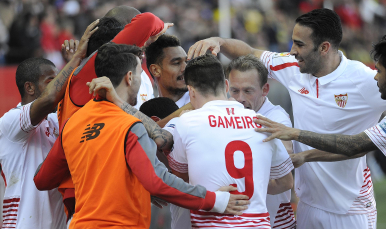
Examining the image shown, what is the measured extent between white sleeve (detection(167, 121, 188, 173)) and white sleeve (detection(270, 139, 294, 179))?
69 centimetres

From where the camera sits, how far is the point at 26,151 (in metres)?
4.45

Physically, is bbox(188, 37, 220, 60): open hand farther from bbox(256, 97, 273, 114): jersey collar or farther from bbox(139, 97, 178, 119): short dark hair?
bbox(256, 97, 273, 114): jersey collar

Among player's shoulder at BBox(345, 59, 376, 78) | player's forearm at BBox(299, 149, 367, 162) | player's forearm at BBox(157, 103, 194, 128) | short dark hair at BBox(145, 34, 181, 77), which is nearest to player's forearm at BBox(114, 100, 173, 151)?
player's forearm at BBox(157, 103, 194, 128)

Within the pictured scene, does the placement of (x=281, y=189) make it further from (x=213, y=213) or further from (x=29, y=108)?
(x=29, y=108)

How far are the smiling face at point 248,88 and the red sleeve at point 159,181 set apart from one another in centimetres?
139

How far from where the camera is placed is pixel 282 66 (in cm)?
488

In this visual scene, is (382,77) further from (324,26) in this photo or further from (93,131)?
(93,131)

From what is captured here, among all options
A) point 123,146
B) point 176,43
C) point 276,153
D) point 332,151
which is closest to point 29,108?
point 123,146

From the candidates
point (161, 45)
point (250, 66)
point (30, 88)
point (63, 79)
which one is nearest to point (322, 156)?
point (250, 66)

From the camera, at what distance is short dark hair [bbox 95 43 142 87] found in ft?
11.6

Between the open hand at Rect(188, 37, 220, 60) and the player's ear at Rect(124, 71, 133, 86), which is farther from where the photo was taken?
the open hand at Rect(188, 37, 220, 60)

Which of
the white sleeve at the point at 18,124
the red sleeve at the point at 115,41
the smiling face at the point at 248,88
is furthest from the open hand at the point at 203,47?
the white sleeve at the point at 18,124

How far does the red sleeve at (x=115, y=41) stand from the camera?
393 cm

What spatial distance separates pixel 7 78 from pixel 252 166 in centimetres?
817
